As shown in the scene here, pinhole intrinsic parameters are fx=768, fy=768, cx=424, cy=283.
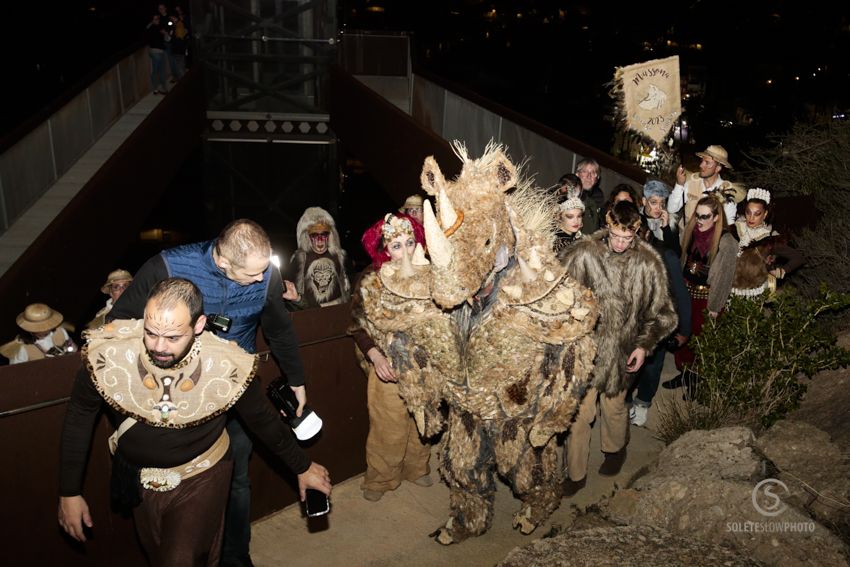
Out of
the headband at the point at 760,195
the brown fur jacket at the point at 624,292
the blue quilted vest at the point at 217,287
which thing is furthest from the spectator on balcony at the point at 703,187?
the blue quilted vest at the point at 217,287

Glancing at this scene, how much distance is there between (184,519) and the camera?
10.7ft

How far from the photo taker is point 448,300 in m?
3.40

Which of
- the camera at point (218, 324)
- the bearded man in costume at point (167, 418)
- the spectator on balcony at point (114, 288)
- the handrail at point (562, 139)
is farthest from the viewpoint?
the handrail at point (562, 139)

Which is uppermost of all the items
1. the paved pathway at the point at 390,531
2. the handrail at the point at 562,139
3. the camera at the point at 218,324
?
the camera at the point at 218,324

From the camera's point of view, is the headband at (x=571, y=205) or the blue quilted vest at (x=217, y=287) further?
the headband at (x=571, y=205)

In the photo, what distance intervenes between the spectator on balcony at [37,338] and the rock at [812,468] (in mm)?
4424

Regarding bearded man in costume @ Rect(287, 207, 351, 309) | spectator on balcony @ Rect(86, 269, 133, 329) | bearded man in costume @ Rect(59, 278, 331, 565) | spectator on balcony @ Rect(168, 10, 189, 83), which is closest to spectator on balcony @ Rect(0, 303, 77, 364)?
spectator on balcony @ Rect(86, 269, 133, 329)

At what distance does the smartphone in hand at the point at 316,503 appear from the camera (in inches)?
138

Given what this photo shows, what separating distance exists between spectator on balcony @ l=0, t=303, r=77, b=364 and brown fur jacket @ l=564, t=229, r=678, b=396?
3263 mm

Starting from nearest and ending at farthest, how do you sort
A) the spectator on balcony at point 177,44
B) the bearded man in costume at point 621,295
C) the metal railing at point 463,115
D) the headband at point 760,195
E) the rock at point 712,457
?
the rock at point 712,457
the bearded man in costume at point 621,295
the headband at point 760,195
the metal railing at point 463,115
the spectator on balcony at point 177,44

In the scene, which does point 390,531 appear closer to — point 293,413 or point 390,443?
point 390,443

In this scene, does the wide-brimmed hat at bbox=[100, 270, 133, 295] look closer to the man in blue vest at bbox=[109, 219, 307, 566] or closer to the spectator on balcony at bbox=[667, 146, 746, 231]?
the man in blue vest at bbox=[109, 219, 307, 566]

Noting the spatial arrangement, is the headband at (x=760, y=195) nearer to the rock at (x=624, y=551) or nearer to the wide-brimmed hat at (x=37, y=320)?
the rock at (x=624, y=551)

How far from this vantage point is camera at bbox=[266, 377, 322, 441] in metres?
3.82
